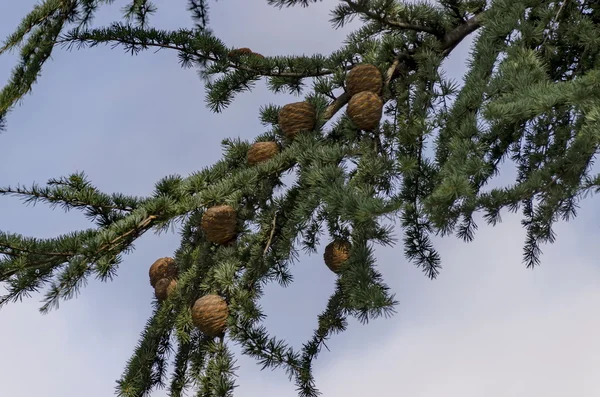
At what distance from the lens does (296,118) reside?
1.99m

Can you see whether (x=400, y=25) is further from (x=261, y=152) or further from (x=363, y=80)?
(x=261, y=152)

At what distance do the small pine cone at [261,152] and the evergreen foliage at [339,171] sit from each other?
0.19 ft

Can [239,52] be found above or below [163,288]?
above

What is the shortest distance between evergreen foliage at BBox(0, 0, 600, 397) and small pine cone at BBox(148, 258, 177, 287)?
0.13 ft

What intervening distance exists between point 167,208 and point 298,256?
331mm

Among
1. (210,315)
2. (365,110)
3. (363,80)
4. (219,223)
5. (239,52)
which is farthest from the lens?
(239,52)

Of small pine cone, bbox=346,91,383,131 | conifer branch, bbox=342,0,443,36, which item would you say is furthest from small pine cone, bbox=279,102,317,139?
conifer branch, bbox=342,0,443,36

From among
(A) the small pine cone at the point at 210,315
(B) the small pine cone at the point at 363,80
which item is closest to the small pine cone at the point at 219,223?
(A) the small pine cone at the point at 210,315

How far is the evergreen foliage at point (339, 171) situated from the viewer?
1587 millimetres

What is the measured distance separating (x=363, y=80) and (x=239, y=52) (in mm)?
494

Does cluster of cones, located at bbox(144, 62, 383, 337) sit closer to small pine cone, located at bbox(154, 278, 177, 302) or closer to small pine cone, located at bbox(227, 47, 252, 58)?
small pine cone, located at bbox(154, 278, 177, 302)

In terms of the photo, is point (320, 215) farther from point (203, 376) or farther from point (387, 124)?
point (203, 376)

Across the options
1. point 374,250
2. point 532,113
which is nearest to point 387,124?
point 374,250

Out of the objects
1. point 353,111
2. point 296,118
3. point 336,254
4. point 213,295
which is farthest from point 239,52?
point 213,295
